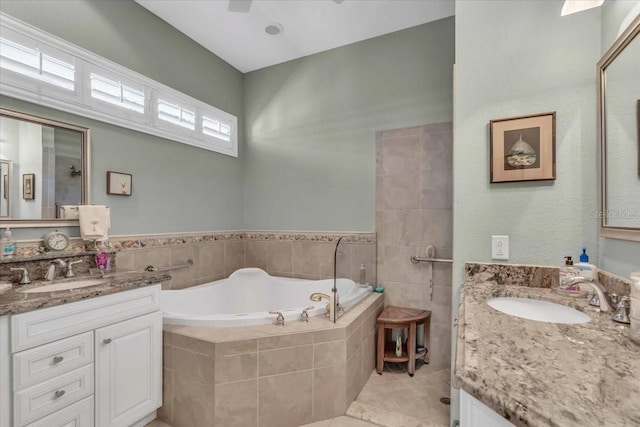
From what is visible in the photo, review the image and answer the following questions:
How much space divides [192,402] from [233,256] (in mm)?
1653

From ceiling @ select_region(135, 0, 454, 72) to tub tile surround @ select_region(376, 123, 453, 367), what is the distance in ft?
3.11

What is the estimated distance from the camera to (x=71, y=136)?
75.3 inches

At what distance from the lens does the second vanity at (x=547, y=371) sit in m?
0.49

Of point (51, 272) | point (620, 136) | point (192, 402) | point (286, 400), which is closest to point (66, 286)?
point (51, 272)

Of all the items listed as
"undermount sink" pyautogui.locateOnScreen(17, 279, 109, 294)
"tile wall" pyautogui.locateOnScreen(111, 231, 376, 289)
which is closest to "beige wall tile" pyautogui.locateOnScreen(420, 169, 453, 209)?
"tile wall" pyautogui.locateOnScreen(111, 231, 376, 289)

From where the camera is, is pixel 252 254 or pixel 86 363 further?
pixel 252 254

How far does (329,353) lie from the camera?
69.0 inches

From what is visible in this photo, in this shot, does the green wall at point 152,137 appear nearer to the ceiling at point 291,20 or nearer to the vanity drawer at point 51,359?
the ceiling at point 291,20

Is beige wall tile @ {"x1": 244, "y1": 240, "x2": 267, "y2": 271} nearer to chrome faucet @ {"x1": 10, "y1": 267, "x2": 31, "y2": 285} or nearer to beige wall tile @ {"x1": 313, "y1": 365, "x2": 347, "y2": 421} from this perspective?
beige wall tile @ {"x1": 313, "y1": 365, "x2": 347, "y2": 421}

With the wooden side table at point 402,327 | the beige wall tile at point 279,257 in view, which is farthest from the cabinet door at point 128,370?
the wooden side table at point 402,327

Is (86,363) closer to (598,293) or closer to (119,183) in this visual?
(119,183)

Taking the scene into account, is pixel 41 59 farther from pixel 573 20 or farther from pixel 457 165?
pixel 573 20

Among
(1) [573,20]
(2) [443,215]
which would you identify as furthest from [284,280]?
(1) [573,20]

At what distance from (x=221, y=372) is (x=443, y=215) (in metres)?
2.02
